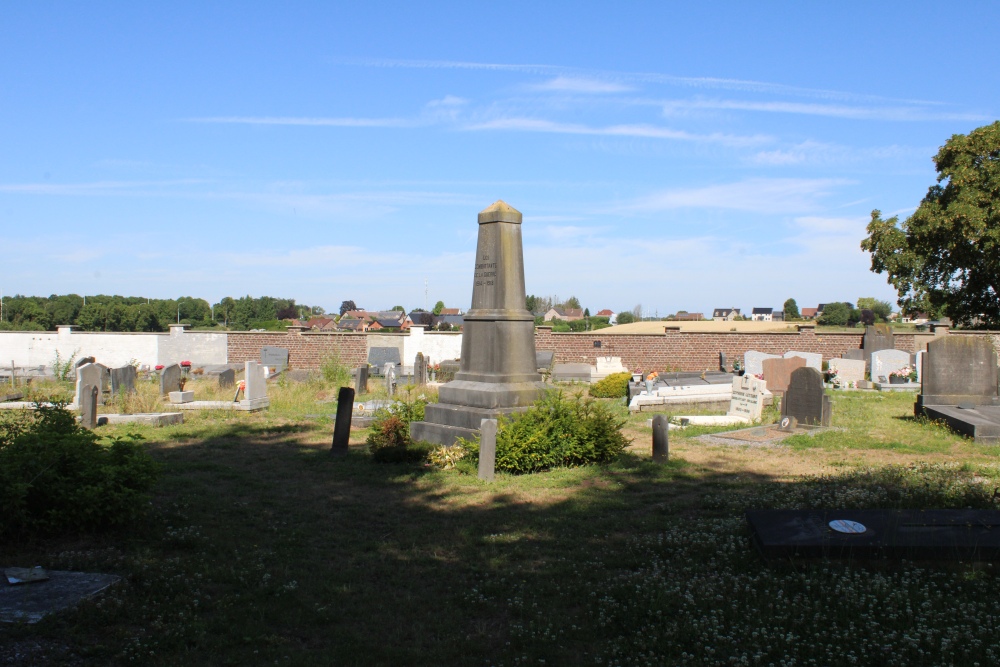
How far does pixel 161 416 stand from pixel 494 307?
6.51 metres

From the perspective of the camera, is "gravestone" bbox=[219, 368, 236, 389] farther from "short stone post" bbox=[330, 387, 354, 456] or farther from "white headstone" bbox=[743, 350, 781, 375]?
"white headstone" bbox=[743, 350, 781, 375]

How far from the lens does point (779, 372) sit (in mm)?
16766

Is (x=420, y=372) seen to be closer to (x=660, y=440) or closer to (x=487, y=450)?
(x=660, y=440)

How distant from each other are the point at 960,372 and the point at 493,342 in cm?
839

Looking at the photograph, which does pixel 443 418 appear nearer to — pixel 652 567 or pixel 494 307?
pixel 494 307

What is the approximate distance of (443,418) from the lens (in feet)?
33.7

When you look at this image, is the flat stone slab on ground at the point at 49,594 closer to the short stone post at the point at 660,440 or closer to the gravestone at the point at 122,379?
the short stone post at the point at 660,440

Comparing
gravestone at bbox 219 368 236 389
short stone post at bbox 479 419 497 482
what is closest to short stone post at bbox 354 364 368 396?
gravestone at bbox 219 368 236 389

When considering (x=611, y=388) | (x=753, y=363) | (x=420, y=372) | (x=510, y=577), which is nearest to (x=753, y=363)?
(x=753, y=363)

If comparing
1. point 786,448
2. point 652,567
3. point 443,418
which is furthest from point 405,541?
point 786,448

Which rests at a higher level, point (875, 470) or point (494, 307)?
point (494, 307)

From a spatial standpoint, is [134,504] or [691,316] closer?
[134,504]

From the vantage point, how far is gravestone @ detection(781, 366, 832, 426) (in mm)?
12156

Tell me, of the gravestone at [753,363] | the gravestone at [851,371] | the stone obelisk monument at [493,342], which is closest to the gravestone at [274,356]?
the gravestone at [753,363]
